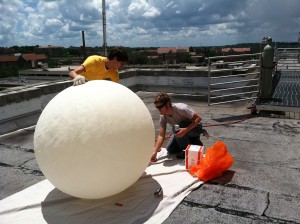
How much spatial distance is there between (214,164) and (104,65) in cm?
257

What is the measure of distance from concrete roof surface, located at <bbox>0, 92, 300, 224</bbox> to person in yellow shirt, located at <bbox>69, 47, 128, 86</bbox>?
1.87 metres

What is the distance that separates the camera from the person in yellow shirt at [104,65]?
199 inches

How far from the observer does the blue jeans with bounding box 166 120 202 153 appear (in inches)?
198

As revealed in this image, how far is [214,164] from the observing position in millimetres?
4406

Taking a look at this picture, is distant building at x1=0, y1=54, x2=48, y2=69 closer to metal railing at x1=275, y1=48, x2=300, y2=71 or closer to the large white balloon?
metal railing at x1=275, y1=48, x2=300, y2=71

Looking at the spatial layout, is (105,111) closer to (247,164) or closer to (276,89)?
(247,164)

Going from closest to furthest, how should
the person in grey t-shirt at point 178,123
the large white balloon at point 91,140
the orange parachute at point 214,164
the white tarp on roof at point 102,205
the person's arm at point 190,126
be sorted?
the large white balloon at point 91,140, the white tarp on roof at point 102,205, the orange parachute at point 214,164, the person in grey t-shirt at point 178,123, the person's arm at point 190,126

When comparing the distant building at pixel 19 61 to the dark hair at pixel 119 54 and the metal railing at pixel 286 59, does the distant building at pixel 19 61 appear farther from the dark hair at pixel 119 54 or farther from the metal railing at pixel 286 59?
the dark hair at pixel 119 54

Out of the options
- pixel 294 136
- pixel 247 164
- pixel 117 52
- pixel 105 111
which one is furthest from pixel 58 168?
pixel 294 136

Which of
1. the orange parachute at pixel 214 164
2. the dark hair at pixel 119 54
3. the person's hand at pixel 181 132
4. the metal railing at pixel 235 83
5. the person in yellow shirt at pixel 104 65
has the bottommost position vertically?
the orange parachute at pixel 214 164

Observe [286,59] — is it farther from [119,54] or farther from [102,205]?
[102,205]

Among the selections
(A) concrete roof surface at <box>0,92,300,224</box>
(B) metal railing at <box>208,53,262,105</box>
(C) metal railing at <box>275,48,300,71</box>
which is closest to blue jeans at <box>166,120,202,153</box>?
(A) concrete roof surface at <box>0,92,300,224</box>

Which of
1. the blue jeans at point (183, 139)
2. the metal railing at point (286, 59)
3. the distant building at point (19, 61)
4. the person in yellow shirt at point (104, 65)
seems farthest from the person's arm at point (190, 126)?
the distant building at point (19, 61)

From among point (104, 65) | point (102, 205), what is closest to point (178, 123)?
point (104, 65)
